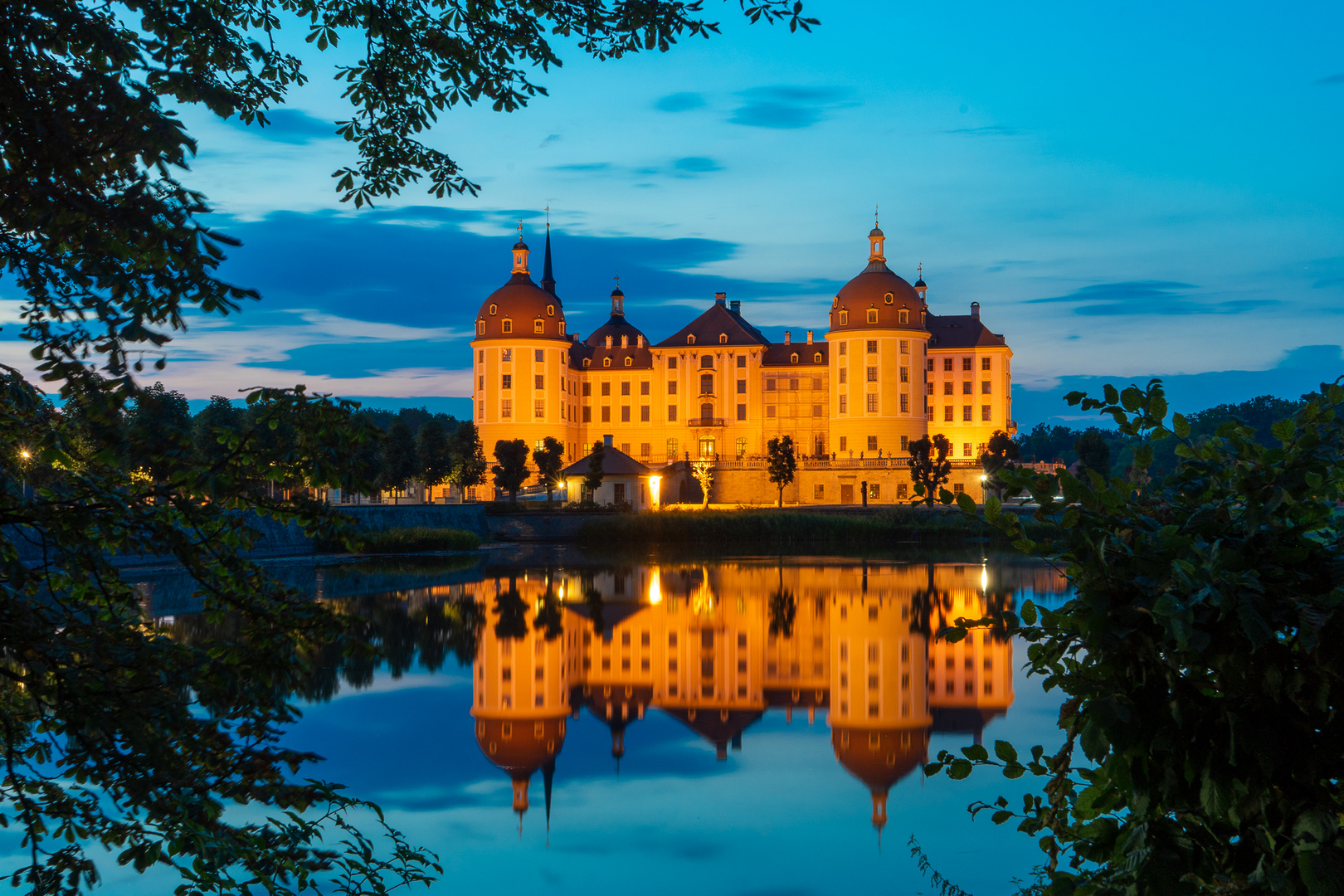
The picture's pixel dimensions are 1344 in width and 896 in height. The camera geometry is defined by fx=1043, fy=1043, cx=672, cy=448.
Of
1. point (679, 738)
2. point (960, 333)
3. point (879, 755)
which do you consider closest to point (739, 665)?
point (679, 738)

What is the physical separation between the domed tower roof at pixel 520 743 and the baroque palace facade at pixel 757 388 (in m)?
46.6

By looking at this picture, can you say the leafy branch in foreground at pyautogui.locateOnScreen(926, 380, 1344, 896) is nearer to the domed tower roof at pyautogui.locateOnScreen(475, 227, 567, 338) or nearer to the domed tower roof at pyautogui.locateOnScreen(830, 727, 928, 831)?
the domed tower roof at pyautogui.locateOnScreen(830, 727, 928, 831)

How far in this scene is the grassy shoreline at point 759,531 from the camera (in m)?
39.0

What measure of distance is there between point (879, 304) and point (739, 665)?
5031 cm

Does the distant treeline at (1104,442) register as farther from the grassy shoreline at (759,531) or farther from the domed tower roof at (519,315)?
the domed tower roof at (519,315)

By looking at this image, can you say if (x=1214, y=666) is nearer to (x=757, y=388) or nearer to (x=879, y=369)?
(x=879, y=369)

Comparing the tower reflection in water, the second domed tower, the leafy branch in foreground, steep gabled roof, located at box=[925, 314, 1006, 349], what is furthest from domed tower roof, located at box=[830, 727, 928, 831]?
steep gabled roof, located at box=[925, 314, 1006, 349]

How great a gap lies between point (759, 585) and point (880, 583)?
284 cm

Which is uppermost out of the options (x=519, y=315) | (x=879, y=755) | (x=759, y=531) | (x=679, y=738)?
(x=519, y=315)

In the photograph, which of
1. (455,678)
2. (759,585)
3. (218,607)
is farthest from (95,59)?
(759,585)

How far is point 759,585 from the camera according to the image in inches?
963

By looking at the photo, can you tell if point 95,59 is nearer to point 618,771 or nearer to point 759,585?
point 618,771

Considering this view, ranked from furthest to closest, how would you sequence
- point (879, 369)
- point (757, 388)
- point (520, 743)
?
point (757, 388) < point (879, 369) < point (520, 743)

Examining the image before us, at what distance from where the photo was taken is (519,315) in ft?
208
